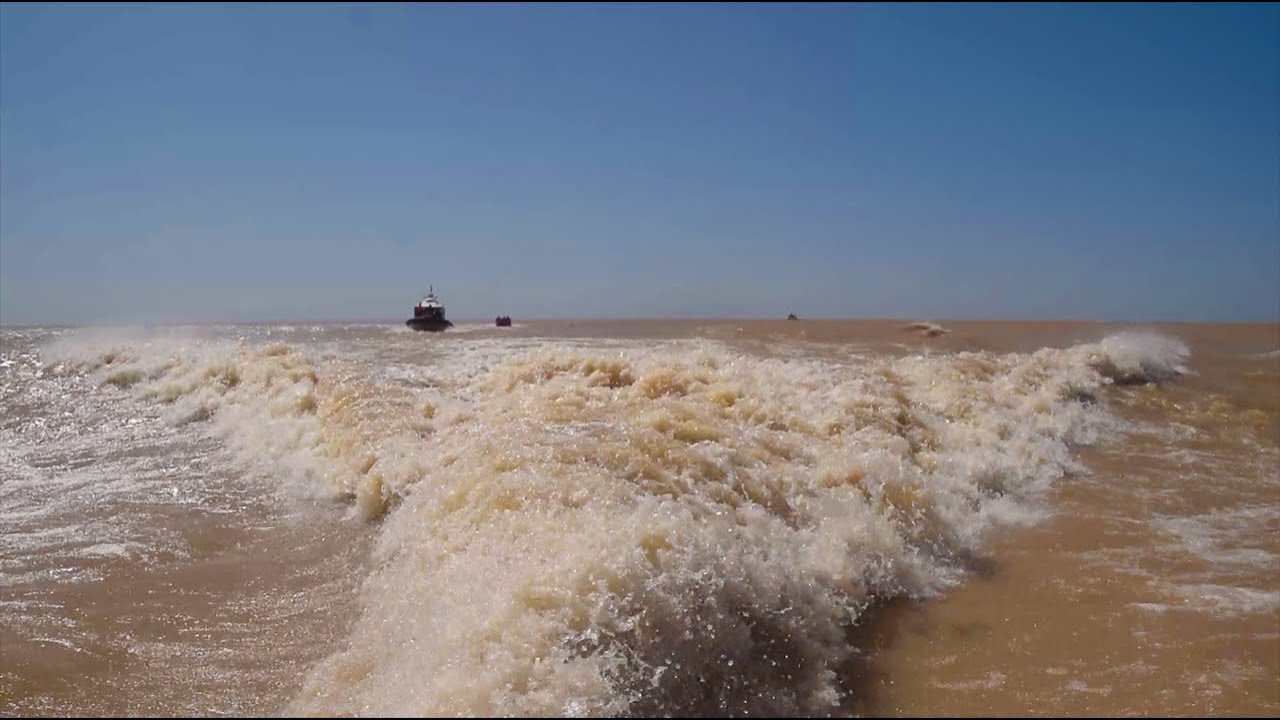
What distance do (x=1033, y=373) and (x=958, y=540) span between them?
31.1ft

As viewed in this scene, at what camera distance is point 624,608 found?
14.0 feet

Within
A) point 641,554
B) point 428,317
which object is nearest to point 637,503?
point 641,554

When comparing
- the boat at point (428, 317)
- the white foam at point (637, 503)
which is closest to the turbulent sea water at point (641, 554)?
the white foam at point (637, 503)

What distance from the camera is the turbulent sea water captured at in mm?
4059

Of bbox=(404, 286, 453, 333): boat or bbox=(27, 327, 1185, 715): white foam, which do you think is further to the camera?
bbox=(404, 286, 453, 333): boat

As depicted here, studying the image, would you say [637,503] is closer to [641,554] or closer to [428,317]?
[641,554]

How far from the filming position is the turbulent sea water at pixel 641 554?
4.06 m

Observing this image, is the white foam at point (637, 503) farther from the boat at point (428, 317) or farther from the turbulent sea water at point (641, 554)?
the boat at point (428, 317)

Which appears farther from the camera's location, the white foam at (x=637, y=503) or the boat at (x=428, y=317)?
the boat at (x=428, y=317)

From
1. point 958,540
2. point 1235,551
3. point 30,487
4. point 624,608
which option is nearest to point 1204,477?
point 1235,551

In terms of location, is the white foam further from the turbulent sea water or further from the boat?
the boat

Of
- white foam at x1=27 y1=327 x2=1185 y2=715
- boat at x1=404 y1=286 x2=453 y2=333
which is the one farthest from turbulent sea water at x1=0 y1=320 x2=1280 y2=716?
boat at x1=404 y1=286 x2=453 y2=333

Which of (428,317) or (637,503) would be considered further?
(428,317)

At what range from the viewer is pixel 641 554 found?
473 centimetres
